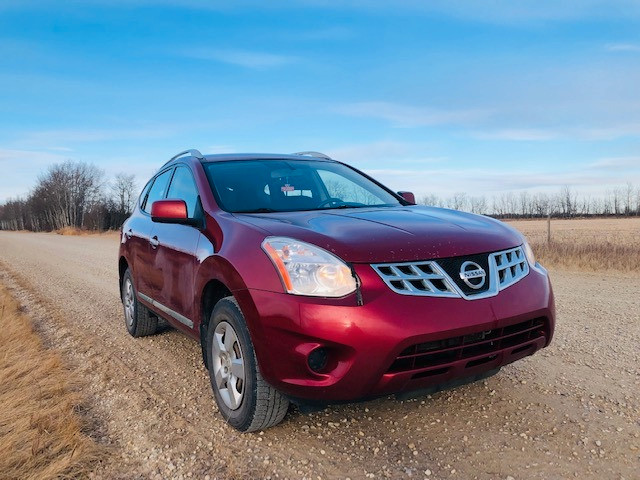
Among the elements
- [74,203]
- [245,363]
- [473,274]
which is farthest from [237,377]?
[74,203]

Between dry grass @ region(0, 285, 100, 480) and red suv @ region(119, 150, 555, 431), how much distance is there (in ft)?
2.70

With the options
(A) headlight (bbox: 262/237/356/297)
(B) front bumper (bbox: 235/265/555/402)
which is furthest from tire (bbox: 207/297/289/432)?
(A) headlight (bbox: 262/237/356/297)

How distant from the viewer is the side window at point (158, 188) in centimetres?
470

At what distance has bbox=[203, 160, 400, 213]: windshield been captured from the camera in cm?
352

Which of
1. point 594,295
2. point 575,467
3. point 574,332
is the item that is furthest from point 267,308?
point 594,295

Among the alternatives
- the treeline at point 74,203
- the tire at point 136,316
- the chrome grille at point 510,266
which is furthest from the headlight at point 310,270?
the treeline at point 74,203

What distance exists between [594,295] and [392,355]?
5990mm

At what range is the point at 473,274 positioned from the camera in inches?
99.7

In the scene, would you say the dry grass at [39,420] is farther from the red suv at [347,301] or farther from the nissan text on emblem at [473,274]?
the nissan text on emblem at [473,274]

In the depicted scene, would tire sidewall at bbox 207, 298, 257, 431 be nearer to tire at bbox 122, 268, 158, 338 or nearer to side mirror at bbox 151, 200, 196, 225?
side mirror at bbox 151, 200, 196, 225

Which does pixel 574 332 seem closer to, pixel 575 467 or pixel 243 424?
pixel 575 467

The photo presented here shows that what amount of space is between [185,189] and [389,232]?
204 centimetres

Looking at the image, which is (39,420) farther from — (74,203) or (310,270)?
(74,203)

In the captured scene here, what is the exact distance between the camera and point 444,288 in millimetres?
2455
